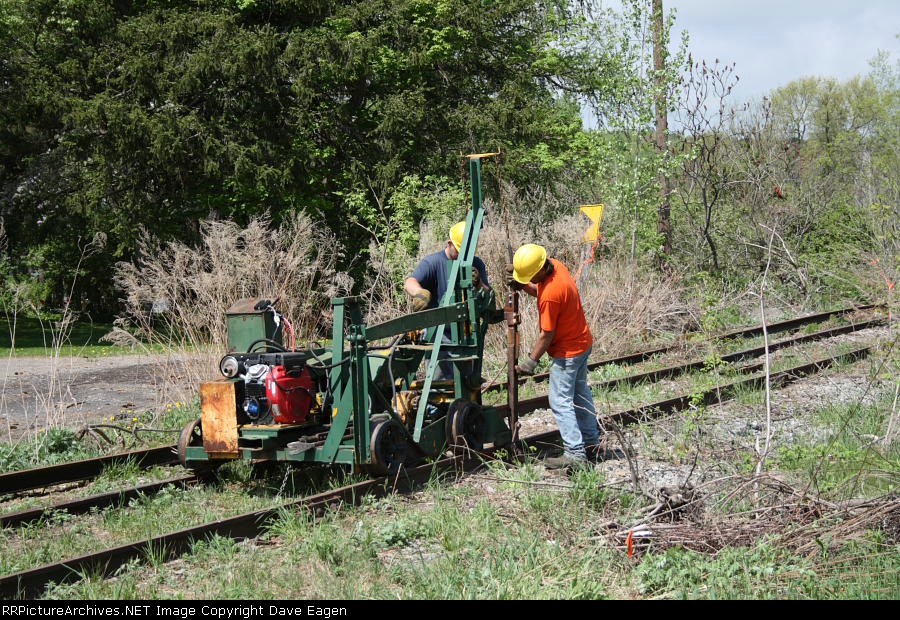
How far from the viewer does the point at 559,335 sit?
23.7ft

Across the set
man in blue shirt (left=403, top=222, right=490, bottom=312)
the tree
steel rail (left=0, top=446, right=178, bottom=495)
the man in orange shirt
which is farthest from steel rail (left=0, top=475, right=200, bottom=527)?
the tree

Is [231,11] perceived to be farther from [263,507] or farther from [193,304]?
[263,507]

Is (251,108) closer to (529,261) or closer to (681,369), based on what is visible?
(681,369)

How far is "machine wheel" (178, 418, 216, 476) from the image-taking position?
6.82 m

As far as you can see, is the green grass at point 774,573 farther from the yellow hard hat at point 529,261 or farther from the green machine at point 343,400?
the yellow hard hat at point 529,261

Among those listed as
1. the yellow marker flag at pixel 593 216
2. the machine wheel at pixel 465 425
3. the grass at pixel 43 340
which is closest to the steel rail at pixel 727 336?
the yellow marker flag at pixel 593 216

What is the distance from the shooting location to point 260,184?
2364cm

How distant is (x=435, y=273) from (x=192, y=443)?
275 cm

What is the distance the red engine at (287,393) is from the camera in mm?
6344

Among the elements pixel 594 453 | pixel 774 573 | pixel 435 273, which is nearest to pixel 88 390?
pixel 435 273

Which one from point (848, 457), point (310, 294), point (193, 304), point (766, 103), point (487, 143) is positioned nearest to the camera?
point (848, 457)

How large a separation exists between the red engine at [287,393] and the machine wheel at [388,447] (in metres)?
0.61
